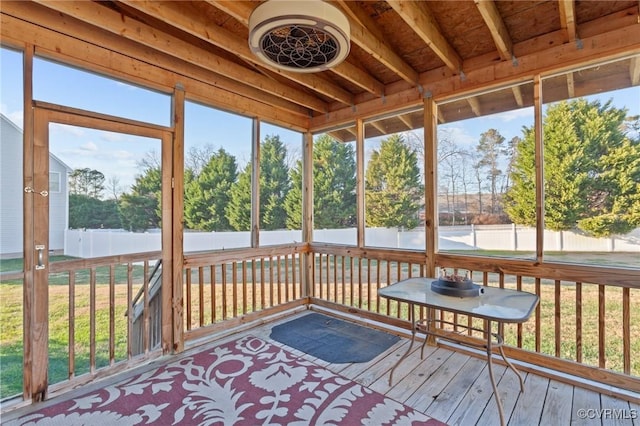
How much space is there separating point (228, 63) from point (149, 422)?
301cm

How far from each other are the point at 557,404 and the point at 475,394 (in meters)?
0.53

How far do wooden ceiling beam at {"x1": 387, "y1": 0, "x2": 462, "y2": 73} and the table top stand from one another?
Result: 1993 mm

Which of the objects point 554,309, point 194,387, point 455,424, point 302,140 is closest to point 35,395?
point 194,387

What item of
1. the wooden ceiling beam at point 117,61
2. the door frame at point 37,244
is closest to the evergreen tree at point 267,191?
the wooden ceiling beam at point 117,61

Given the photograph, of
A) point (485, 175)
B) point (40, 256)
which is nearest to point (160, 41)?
point (40, 256)

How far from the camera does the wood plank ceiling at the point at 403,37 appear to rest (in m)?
2.16

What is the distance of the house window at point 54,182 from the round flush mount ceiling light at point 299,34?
182 centimetres

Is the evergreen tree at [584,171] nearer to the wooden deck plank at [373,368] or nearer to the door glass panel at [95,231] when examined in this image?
the wooden deck plank at [373,368]

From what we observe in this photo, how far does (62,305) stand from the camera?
A: 2.39m

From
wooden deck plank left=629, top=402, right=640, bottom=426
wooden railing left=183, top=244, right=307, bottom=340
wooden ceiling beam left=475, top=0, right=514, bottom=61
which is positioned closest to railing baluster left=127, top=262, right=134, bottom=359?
→ wooden railing left=183, top=244, right=307, bottom=340

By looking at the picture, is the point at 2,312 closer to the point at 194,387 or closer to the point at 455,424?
the point at 194,387

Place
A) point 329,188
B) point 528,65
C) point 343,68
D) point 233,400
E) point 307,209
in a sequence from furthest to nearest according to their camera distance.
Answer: point 307,209 → point 329,188 → point 343,68 → point 528,65 → point 233,400

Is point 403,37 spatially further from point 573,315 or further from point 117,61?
point 573,315

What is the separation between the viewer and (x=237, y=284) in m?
3.75
